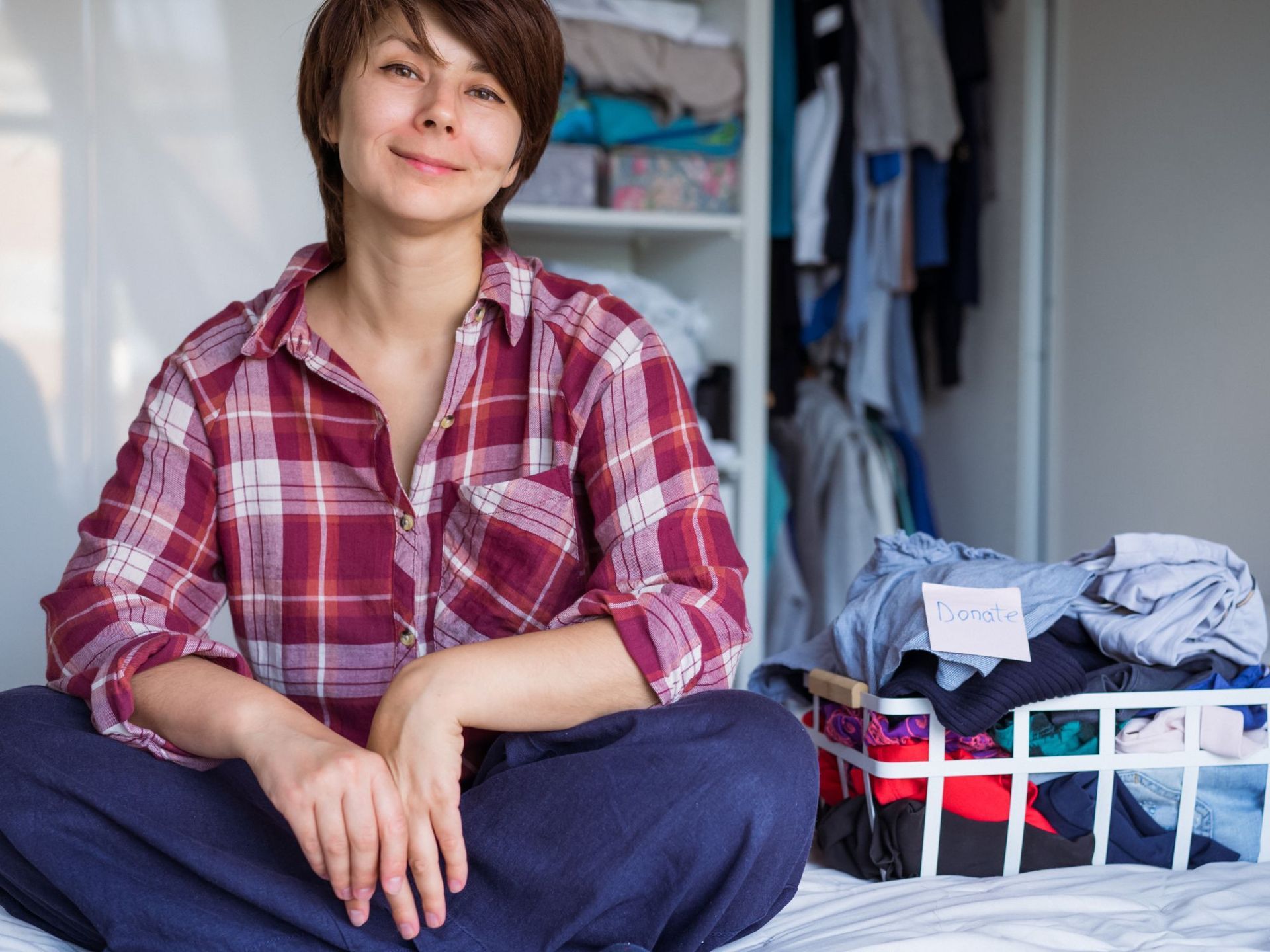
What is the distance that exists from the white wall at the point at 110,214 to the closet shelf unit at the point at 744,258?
1.58 feet

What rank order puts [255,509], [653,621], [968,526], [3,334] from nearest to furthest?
[653,621] < [255,509] < [3,334] < [968,526]

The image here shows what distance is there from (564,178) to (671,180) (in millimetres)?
208

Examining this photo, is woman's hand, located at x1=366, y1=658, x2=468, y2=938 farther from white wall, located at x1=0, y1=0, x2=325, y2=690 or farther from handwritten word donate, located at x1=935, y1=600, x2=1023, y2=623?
white wall, located at x1=0, y1=0, x2=325, y2=690

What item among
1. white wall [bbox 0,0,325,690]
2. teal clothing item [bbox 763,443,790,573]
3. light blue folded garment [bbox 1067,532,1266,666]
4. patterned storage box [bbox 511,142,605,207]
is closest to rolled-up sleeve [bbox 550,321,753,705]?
light blue folded garment [bbox 1067,532,1266,666]

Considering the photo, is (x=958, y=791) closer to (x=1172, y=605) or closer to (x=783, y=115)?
(x=1172, y=605)

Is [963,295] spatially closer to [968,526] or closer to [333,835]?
[968,526]

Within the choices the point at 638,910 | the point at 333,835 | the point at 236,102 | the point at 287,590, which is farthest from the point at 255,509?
the point at 236,102

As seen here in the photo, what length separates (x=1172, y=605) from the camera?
1.24 meters

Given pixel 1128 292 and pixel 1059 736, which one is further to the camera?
pixel 1128 292

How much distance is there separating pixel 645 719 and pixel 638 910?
5.4 inches

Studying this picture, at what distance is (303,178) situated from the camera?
78.0 inches

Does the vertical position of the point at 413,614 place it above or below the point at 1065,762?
above

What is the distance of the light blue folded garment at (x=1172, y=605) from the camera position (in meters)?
1.23

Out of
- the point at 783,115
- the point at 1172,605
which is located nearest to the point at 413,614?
the point at 1172,605
